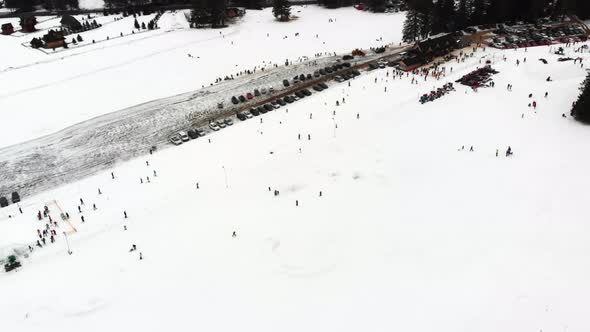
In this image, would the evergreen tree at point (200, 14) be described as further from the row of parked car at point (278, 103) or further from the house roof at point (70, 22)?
the row of parked car at point (278, 103)

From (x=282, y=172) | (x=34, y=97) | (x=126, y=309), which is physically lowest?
(x=126, y=309)

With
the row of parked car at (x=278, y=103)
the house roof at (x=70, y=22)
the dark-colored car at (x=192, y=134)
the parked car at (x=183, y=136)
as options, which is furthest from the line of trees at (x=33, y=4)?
the dark-colored car at (x=192, y=134)

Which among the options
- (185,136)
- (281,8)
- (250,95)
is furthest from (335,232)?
(281,8)

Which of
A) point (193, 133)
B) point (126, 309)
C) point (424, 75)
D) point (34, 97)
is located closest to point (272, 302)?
point (126, 309)

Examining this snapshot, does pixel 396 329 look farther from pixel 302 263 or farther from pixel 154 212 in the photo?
pixel 154 212

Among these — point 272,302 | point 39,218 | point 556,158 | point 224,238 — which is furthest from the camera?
point 556,158

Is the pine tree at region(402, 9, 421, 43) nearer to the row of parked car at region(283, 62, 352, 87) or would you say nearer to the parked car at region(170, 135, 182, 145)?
the row of parked car at region(283, 62, 352, 87)
